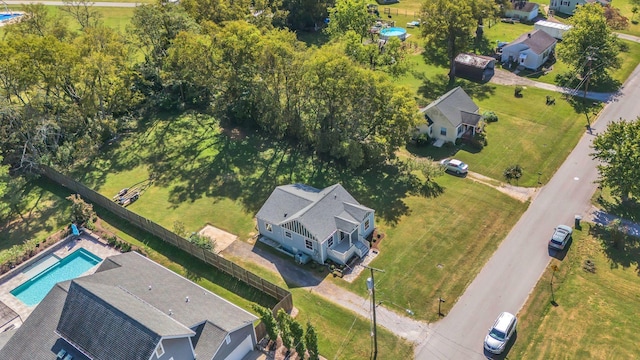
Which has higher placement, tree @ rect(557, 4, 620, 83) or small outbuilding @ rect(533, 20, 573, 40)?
tree @ rect(557, 4, 620, 83)

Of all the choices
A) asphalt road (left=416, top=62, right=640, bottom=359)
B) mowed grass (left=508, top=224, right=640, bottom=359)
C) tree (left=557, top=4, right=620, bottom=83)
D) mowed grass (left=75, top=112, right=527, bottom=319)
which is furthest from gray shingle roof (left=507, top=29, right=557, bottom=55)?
mowed grass (left=508, top=224, right=640, bottom=359)

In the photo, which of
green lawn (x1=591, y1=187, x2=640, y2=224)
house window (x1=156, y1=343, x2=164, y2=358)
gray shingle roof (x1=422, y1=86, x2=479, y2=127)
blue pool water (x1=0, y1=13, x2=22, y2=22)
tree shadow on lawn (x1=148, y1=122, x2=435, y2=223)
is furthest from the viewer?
blue pool water (x1=0, y1=13, x2=22, y2=22)

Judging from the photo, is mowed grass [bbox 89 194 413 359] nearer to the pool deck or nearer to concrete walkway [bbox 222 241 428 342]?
concrete walkway [bbox 222 241 428 342]

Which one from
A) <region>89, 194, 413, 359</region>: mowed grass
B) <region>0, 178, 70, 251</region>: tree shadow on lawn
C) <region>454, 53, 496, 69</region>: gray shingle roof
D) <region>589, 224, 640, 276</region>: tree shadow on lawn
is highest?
<region>0, 178, 70, 251</region>: tree shadow on lawn

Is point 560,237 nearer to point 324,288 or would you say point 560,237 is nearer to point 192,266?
point 324,288

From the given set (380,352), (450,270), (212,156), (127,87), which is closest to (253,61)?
(212,156)

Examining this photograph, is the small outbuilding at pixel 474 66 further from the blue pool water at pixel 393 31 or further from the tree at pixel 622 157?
the tree at pixel 622 157

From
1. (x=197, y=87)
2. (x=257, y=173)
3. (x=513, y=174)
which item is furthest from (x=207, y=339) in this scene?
(x=197, y=87)
